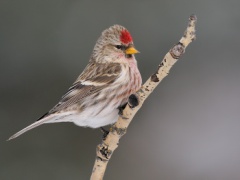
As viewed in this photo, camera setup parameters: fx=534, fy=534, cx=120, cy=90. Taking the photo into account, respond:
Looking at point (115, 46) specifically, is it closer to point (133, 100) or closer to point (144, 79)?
point (133, 100)

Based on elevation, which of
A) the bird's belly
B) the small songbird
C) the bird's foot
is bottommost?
the bird's foot

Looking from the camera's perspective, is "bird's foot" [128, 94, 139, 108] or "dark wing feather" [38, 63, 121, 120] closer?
"bird's foot" [128, 94, 139, 108]

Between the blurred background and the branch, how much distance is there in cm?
240

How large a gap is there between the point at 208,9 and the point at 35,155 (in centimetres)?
217

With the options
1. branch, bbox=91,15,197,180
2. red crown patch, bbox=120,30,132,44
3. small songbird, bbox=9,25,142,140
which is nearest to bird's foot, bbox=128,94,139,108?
branch, bbox=91,15,197,180

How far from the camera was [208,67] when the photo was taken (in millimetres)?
5195

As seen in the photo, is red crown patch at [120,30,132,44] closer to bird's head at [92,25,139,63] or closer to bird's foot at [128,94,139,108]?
bird's head at [92,25,139,63]

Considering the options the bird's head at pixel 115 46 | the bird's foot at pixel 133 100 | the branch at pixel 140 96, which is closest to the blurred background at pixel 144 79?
the bird's head at pixel 115 46

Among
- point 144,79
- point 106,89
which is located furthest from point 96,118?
point 144,79

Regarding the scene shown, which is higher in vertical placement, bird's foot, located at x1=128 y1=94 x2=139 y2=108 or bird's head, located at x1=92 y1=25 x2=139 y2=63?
bird's head, located at x1=92 y1=25 x2=139 y2=63

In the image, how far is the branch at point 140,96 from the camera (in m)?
1.97

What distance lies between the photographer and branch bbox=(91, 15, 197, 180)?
197cm

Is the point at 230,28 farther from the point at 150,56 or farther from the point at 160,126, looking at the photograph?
the point at 160,126

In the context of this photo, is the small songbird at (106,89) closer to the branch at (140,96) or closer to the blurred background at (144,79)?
the branch at (140,96)
